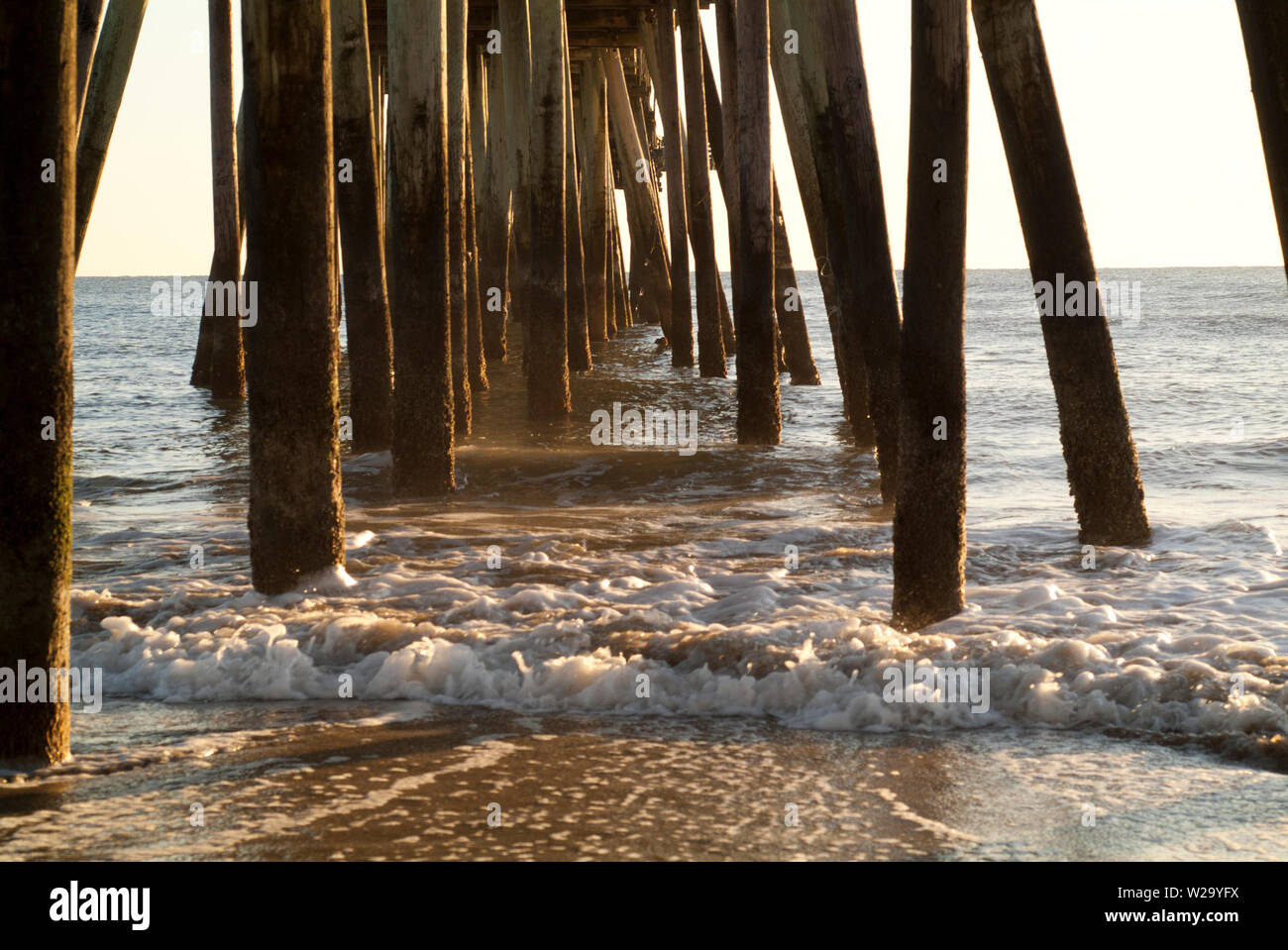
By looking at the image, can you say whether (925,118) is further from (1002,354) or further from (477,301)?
(1002,354)

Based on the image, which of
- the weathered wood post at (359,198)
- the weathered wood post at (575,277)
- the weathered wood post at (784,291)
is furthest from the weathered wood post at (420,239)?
the weathered wood post at (575,277)

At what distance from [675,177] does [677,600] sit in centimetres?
1124

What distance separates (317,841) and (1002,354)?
2393 centimetres

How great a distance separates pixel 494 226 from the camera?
16.8 meters

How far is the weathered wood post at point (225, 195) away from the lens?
1366 cm

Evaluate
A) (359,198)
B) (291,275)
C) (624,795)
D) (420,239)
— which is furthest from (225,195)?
(624,795)

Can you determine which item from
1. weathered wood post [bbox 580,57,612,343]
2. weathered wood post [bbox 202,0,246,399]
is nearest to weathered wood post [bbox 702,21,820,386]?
weathered wood post [bbox 580,57,612,343]

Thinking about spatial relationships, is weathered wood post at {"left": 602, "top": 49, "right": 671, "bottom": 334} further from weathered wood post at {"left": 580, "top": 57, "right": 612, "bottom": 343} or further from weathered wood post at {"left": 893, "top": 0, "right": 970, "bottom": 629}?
weathered wood post at {"left": 893, "top": 0, "right": 970, "bottom": 629}

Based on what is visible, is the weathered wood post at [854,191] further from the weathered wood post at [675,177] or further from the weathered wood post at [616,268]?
the weathered wood post at [616,268]

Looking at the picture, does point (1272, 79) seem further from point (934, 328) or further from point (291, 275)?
point (291, 275)

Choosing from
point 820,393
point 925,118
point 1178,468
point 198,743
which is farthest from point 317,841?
point 820,393

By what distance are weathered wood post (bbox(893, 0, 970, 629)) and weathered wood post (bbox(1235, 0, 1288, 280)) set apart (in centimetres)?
143

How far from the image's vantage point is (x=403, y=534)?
7332 mm

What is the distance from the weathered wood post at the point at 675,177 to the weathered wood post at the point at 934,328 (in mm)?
11241
